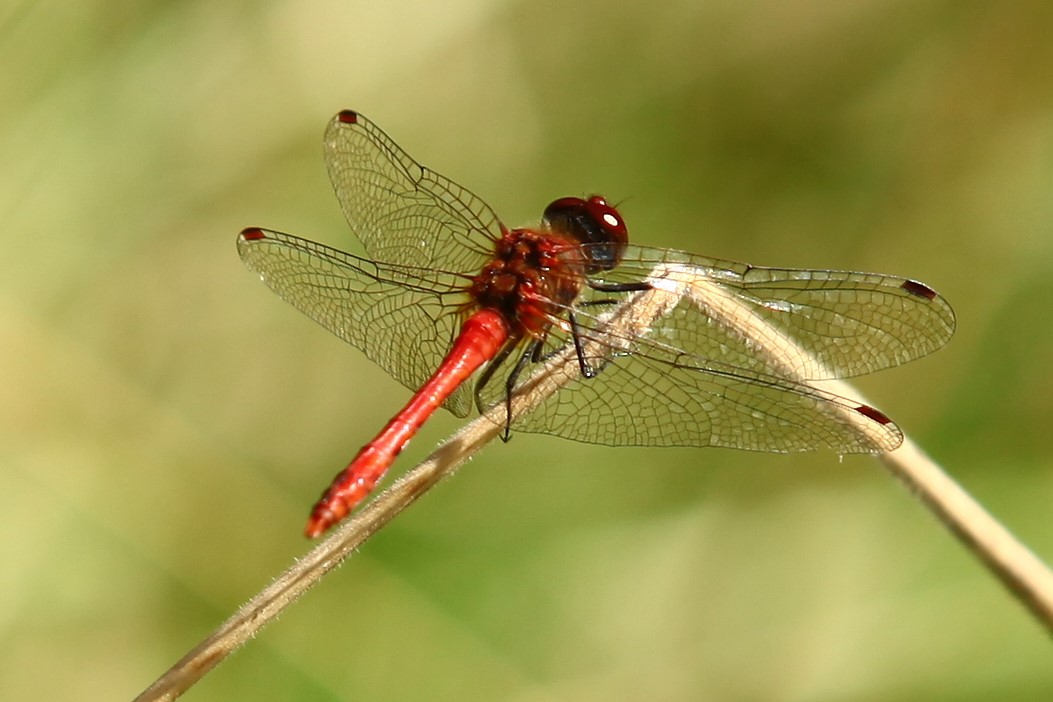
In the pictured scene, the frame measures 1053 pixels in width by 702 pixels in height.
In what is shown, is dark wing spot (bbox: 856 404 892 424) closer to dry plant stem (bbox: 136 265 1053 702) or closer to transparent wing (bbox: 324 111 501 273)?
dry plant stem (bbox: 136 265 1053 702)

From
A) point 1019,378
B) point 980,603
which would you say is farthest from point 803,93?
point 980,603

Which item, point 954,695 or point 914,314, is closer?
point 914,314

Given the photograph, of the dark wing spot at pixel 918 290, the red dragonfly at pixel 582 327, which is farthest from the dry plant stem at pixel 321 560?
the dark wing spot at pixel 918 290

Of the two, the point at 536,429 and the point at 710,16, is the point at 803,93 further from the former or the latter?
the point at 536,429

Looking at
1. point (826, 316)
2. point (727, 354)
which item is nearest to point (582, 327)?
point (727, 354)

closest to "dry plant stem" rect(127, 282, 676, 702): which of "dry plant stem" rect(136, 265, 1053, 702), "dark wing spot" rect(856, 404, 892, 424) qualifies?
"dry plant stem" rect(136, 265, 1053, 702)

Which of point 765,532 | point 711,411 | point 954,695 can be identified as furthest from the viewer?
point 765,532
